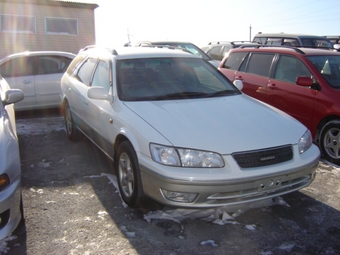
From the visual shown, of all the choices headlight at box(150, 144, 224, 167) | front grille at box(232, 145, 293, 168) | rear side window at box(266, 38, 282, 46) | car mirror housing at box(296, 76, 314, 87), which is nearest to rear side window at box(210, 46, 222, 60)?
rear side window at box(266, 38, 282, 46)

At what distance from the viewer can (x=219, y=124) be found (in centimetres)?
365

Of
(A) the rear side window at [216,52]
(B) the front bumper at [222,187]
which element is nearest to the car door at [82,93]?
(B) the front bumper at [222,187]

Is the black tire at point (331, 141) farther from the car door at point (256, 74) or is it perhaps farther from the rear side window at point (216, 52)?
the rear side window at point (216, 52)

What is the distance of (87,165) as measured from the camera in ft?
17.3

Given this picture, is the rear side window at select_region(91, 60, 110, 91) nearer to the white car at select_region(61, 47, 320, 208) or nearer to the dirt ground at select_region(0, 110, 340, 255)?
the white car at select_region(61, 47, 320, 208)

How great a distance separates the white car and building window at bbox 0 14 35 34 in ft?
52.7

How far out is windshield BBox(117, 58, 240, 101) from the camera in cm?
433

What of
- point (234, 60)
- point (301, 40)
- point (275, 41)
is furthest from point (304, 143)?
point (275, 41)

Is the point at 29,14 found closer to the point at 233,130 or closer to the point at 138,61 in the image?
the point at 138,61

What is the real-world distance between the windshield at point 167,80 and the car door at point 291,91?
150 cm

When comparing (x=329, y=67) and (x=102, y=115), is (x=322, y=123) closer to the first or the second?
(x=329, y=67)

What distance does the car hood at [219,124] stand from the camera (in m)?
3.36

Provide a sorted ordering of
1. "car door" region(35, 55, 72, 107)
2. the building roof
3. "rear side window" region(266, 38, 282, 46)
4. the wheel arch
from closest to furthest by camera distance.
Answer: the wheel arch < "car door" region(35, 55, 72, 107) < "rear side window" region(266, 38, 282, 46) < the building roof

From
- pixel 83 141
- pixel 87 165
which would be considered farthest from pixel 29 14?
pixel 87 165
